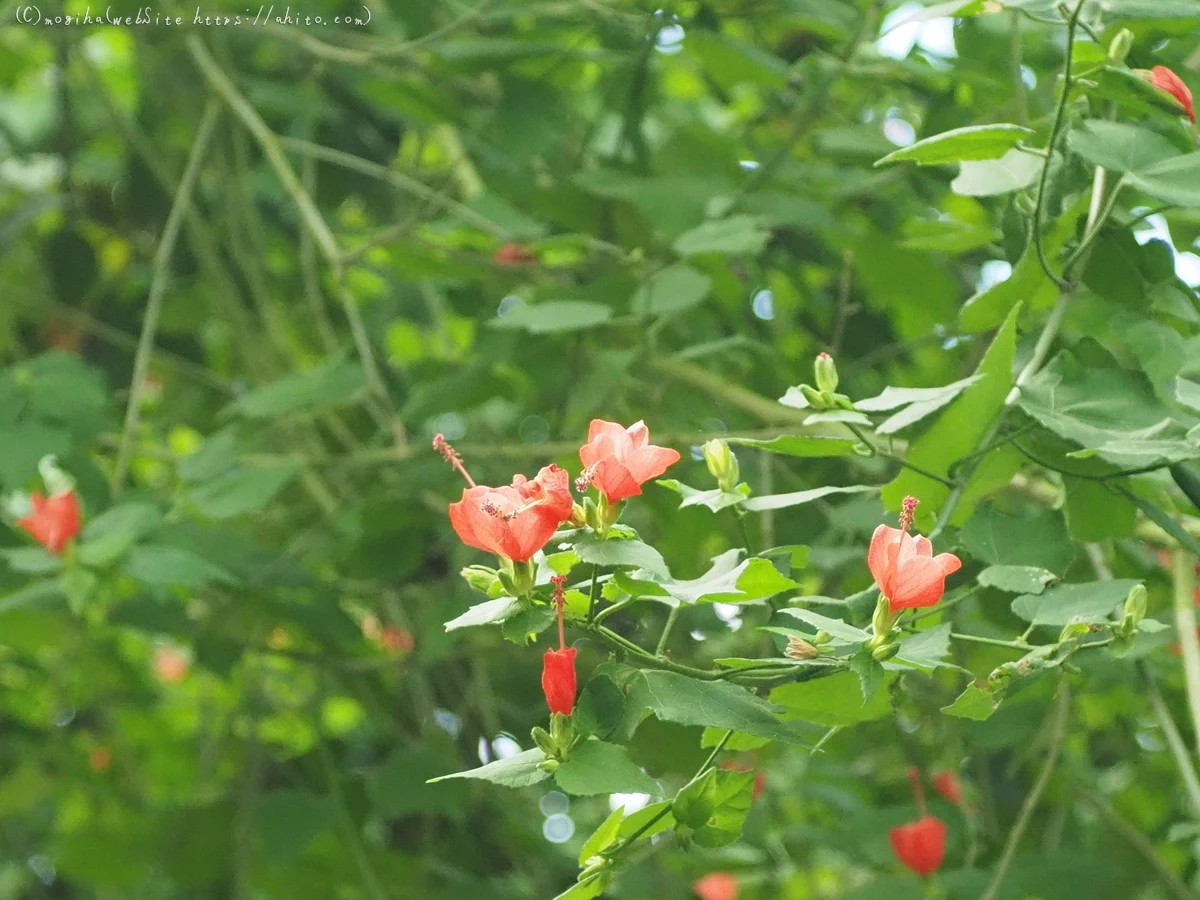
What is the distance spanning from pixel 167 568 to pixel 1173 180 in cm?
72

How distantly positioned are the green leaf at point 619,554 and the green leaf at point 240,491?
1.99ft

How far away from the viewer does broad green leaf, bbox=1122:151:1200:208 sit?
2.21ft

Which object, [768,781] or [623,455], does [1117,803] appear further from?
[623,455]

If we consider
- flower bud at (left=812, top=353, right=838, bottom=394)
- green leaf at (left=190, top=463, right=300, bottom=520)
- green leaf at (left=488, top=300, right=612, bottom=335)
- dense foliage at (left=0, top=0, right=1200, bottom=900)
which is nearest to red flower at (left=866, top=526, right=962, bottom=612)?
dense foliage at (left=0, top=0, right=1200, bottom=900)

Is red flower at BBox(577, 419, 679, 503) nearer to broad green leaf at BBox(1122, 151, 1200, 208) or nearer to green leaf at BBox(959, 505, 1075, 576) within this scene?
green leaf at BBox(959, 505, 1075, 576)

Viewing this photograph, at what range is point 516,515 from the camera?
565 millimetres

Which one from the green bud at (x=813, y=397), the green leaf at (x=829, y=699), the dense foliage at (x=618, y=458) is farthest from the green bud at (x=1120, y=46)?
the green leaf at (x=829, y=699)

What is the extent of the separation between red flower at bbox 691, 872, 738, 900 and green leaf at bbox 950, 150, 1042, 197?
34.1 inches

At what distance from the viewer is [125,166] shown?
188 centimetres

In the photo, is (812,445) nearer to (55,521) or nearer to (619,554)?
(619,554)

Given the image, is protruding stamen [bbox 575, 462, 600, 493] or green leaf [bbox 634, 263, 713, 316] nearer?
protruding stamen [bbox 575, 462, 600, 493]

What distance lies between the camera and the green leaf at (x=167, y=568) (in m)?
0.98

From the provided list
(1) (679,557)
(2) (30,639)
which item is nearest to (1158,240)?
(1) (679,557)

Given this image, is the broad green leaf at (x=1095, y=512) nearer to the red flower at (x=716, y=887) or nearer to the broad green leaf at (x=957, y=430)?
the broad green leaf at (x=957, y=430)
